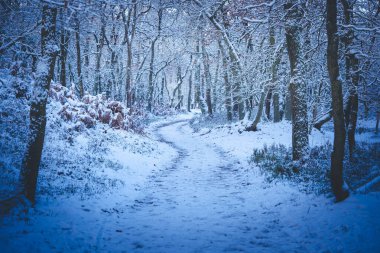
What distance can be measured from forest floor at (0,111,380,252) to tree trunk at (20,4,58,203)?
1.83 ft

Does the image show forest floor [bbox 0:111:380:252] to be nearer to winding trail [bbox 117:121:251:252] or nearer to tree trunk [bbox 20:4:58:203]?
winding trail [bbox 117:121:251:252]

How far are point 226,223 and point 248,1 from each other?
12.5 metres

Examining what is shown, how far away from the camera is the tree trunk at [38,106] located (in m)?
5.48

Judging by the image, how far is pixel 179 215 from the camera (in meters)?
6.05

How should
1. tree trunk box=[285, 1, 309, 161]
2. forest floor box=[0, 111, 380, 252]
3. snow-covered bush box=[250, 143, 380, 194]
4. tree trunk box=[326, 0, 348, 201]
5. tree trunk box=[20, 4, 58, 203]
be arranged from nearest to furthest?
1. forest floor box=[0, 111, 380, 252]
2. tree trunk box=[20, 4, 58, 203]
3. tree trunk box=[326, 0, 348, 201]
4. snow-covered bush box=[250, 143, 380, 194]
5. tree trunk box=[285, 1, 309, 161]

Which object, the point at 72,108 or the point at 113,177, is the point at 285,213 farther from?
the point at 72,108

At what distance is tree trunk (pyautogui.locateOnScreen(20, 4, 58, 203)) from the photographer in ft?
18.0

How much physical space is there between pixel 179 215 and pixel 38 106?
151 inches

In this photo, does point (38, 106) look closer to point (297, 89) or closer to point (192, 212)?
point (192, 212)

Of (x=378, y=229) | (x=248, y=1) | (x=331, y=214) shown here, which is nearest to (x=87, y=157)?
(x=331, y=214)

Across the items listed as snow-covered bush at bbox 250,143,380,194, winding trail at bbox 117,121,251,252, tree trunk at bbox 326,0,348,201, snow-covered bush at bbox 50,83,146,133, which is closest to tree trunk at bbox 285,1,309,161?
snow-covered bush at bbox 250,143,380,194

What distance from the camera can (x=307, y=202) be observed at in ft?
19.9

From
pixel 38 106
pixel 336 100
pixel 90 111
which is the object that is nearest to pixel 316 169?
pixel 336 100

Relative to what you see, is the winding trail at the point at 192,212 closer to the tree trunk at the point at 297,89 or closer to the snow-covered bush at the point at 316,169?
the snow-covered bush at the point at 316,169
